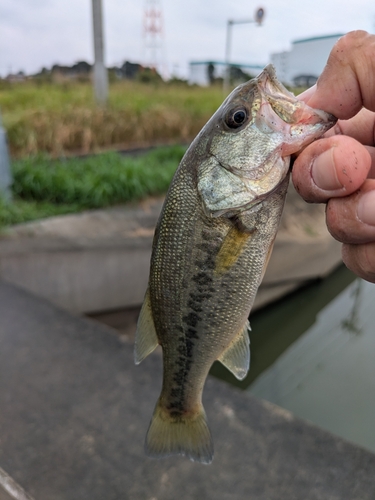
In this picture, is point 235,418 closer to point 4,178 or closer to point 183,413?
point 183,413

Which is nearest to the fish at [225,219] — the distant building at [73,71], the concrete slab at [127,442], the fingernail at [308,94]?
the fingernail at [308,94]

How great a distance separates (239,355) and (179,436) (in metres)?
0.43

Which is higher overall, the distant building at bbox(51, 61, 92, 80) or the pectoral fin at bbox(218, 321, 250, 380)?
the distant building at bbox(51, 61, 92, 80)

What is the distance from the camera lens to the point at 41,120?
26.9 ft

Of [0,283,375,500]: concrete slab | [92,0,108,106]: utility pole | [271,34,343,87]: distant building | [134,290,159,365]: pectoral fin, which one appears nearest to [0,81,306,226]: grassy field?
[92,0,108,106]: utility pole

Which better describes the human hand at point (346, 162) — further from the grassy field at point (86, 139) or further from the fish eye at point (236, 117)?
the grassy field at point (86, 139)

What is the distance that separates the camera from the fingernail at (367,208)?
133cm

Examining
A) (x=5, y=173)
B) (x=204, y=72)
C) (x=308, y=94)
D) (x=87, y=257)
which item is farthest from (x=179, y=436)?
(x=204, y=72)

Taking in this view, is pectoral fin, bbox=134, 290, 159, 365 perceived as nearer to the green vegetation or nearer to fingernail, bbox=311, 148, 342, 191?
fingernail, bbox=311, 148, 342, 191

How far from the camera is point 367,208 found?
1.34 metres

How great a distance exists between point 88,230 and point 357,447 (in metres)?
4.38

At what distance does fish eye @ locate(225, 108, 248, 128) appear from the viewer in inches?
55.5

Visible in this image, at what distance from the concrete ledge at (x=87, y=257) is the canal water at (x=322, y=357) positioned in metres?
1.05

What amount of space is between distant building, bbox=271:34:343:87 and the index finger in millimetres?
2445
